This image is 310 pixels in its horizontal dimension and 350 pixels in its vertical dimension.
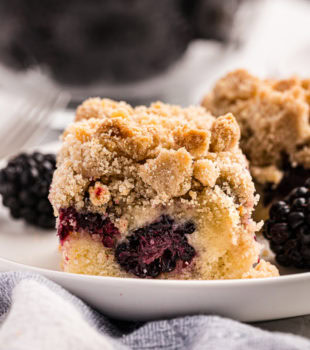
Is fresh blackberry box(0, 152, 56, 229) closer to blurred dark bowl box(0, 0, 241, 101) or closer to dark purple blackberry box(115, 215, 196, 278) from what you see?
dark purple blackberry box(115, 215, 196, 278)

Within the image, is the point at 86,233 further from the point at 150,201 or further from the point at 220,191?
the point at 220,191

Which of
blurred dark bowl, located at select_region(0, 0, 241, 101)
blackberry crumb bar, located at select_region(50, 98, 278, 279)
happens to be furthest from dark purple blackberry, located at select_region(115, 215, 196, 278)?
blurred dark bowl, located at select_region(0, 0, 241, 101)

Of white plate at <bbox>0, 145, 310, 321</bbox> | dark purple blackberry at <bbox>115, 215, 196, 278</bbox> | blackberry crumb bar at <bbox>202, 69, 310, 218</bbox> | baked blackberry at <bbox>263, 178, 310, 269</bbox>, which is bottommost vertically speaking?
white plate at <bbox>0, 145, 310, 321</bbox>

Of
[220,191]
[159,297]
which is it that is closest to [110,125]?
[220,191]

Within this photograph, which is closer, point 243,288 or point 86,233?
point 243,288

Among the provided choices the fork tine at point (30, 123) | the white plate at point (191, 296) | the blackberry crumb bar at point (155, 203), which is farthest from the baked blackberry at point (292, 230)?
the fork tine at point (30, 123)

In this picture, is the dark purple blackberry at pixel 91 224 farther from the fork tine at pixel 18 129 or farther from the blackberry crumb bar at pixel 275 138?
the fork tine at pixel 18 129
